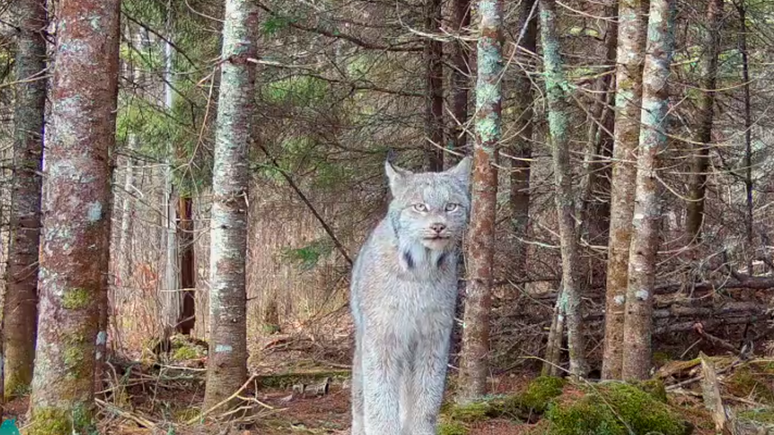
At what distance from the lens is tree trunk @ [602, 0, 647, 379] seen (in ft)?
23.2

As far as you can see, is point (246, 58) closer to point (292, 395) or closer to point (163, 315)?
point (292, 395)

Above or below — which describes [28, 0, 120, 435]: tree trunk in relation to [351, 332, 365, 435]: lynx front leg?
above

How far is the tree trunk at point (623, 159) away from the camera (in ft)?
23.2

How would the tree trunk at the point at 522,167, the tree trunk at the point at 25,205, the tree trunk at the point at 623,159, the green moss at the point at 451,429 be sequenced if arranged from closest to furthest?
the green moss at the point at 451,429
the tree trunk at the point at 623,159
the tree trunk at the point at 25,205
the tree trunk at the point at 522,167

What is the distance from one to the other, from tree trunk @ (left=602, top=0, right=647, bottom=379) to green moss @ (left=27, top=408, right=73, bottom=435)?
15.5 ft

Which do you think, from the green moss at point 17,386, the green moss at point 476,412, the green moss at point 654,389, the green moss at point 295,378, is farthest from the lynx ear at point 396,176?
the green moss at point 17,386

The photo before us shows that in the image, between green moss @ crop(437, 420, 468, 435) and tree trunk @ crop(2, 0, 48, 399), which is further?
tree trunk @ crop(2, 0, 48, 399)

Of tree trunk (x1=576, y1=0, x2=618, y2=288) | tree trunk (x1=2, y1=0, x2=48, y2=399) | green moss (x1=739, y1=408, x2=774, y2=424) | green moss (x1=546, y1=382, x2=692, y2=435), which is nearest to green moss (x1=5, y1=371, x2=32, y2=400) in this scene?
tree trunk (x1=2, y1=0, x2=48, y2=399)

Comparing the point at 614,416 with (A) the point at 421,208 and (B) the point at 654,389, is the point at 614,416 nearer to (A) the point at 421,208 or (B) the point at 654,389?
(B) the point at 654,389

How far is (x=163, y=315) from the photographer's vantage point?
42.5 ft

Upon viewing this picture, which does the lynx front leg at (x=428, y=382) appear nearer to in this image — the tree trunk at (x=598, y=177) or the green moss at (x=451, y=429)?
the green moss at (x=451, y=429)

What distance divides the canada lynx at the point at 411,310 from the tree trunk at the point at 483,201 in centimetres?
167

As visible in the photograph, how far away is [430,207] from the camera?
5.02m

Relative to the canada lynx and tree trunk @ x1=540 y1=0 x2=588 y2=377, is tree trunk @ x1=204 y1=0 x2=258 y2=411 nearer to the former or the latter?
the canada lynx
